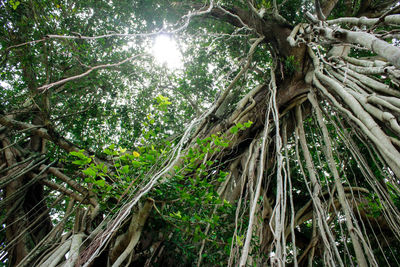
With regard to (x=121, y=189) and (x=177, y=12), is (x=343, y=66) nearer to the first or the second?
(x=121, y=189)

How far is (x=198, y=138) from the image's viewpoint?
1377mm

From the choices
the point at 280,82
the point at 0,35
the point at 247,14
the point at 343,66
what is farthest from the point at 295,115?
the point at 0,35

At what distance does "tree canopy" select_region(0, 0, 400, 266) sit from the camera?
3.81 ft

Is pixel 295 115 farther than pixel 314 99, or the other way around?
pixel 295 115

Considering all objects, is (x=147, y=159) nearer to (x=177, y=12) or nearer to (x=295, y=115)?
(x=295, y=115)

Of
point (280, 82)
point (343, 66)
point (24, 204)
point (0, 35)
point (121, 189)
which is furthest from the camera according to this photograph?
point (280, 82)

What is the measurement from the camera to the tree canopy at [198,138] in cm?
116

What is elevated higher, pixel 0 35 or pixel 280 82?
pixel 280 82

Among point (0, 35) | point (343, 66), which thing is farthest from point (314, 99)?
point (0, 35)

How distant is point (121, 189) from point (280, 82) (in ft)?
6.56

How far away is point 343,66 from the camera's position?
5.38 ft

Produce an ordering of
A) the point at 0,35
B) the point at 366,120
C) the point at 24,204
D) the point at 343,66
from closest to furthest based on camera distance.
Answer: the point at 366,120 → the point at 343,66 → the point at 0,35 → the point at 24,204

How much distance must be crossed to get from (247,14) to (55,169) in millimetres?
3070

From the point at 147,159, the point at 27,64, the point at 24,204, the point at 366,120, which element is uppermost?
the point at 27,64
